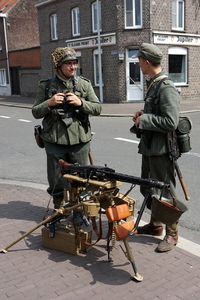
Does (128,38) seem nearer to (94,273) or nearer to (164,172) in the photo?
(164,172)

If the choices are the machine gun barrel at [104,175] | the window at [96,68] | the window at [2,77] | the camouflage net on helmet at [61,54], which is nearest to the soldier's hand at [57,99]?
the camouflage net on helmet at [61,54]

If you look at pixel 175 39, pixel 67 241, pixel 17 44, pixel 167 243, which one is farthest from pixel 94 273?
pixel 17 44

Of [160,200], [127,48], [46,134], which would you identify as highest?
[127,48]

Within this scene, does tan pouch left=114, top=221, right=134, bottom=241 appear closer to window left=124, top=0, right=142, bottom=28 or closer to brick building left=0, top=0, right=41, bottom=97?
window left=124, top=0, right=142, bottom=28

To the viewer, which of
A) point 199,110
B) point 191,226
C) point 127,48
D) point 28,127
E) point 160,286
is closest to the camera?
point 160,286

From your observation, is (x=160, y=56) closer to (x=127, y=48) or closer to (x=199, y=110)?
(x=199, y=110)

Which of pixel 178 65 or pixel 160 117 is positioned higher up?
pixel 178 65

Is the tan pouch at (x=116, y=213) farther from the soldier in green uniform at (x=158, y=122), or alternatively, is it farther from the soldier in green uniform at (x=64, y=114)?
the soldier in green uniform at (x=64, y=114)

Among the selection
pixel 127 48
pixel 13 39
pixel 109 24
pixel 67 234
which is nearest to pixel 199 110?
pixel 127 48

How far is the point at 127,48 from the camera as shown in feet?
71.0

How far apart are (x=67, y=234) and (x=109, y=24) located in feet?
64.8

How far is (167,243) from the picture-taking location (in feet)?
12.5

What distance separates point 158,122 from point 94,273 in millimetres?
1522

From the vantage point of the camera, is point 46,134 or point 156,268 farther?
point 46,134
